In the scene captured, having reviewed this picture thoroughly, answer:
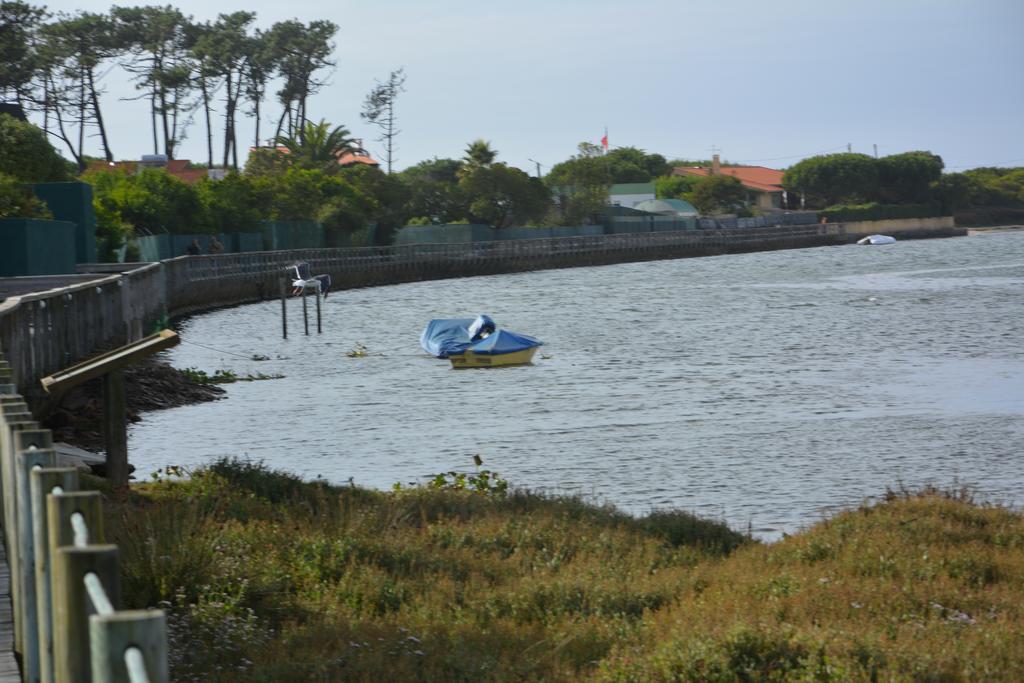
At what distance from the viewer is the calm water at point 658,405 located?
22609 mm

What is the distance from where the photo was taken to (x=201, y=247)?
77.2 meters

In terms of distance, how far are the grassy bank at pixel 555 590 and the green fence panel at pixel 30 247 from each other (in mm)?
20119

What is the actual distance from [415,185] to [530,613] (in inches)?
4635

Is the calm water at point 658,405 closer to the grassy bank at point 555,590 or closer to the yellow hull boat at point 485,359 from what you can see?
the yellow hull boat at point 485,359

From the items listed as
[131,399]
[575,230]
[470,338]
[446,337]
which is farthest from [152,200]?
[575,230]

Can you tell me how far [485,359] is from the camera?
4294cm

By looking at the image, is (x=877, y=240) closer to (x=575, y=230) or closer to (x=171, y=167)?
(x=575, y=230)

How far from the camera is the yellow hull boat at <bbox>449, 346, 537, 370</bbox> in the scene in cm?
4278

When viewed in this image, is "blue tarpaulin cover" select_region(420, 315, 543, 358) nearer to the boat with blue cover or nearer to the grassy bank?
the boat with blue cover

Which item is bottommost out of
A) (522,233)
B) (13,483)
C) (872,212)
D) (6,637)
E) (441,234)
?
(6,637)

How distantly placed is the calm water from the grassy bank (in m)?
3.69

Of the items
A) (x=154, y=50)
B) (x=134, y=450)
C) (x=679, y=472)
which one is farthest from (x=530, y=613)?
(x=154, y=50)

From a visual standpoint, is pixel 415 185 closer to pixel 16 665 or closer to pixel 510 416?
pixel 510 416

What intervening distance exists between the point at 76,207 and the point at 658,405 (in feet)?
78.4
